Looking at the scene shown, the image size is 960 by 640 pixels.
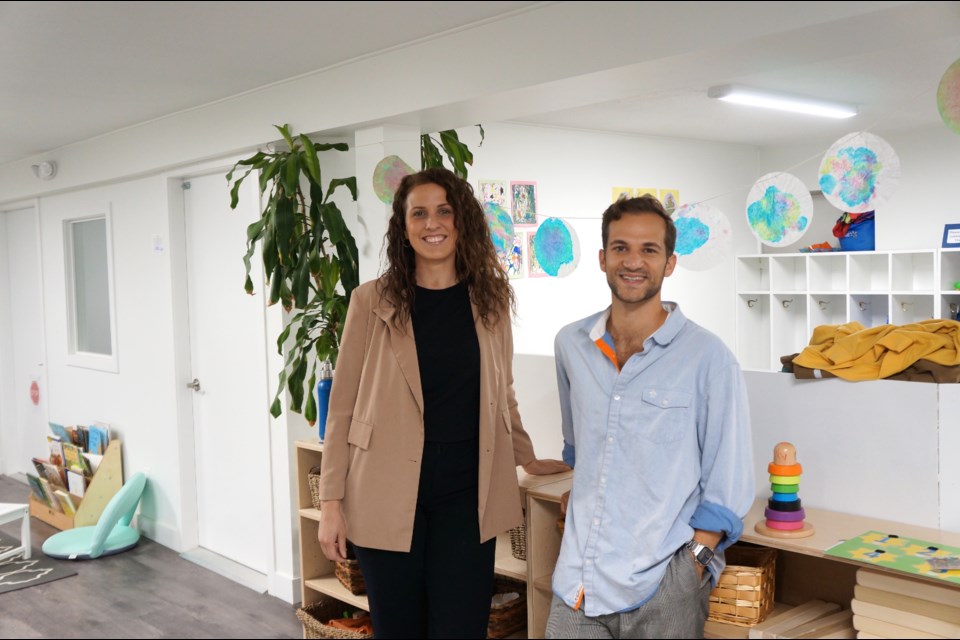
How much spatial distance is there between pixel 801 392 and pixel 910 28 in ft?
3.44

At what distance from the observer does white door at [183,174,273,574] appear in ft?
13.8

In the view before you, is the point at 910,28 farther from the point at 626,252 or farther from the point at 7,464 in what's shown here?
the point at 7,464

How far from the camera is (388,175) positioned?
3.29 m

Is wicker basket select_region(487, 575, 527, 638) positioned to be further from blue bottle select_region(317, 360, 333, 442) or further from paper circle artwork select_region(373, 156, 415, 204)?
paper circle artwork select_region(373, 156, 415, 204)

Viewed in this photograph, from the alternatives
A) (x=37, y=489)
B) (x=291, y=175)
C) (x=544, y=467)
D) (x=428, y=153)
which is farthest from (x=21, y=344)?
(x=544, y=467)

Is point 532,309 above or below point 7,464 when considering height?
above

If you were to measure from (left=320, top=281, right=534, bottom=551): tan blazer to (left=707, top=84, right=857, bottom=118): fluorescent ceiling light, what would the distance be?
116 inches

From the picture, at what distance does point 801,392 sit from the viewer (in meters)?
2.70

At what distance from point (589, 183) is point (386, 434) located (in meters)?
3.90

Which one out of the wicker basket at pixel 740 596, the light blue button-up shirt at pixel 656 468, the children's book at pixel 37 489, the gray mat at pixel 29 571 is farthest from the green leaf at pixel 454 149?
the children's book at pixel 37 489

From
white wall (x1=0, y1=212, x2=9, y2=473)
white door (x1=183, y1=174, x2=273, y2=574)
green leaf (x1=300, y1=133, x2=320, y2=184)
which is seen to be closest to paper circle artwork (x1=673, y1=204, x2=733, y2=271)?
green leaf (x1=300, y1=133, x2=320, y2=184)

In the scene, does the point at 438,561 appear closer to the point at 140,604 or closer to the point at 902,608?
the point at 902,608

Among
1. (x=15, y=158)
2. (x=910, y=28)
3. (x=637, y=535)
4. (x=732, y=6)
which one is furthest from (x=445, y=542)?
→ (x=15, y=158)

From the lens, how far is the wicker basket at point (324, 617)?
3.27m
